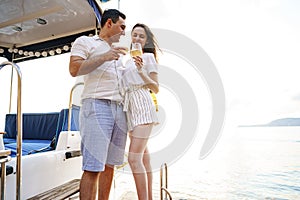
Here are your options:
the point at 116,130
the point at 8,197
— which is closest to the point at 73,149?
the point at 8,197

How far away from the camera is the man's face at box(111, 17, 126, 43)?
1.31 metres

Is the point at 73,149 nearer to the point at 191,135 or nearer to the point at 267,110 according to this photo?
the point at 191,135

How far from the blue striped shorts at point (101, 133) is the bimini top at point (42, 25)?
1284 mm

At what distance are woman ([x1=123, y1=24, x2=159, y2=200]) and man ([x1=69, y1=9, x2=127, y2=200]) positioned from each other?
0.07 metres

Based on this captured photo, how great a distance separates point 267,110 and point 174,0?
1.90 metres

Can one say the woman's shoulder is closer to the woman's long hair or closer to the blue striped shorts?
the woman's long hair

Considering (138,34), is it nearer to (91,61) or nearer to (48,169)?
(91,61)

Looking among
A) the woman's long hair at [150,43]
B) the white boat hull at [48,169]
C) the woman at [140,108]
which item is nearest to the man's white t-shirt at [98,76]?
the woman at [140,108]

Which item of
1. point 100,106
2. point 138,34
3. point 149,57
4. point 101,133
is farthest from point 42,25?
point 101,133

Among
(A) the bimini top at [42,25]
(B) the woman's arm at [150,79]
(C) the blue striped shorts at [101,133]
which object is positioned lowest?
(C) the blue striped shorts at [101,133]

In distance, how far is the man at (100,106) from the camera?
3.59ft

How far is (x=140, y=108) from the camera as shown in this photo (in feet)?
4.26

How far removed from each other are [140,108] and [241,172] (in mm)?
2408

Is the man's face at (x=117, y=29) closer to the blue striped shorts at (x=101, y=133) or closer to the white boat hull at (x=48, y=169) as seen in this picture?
the blue striped shorts at (x=101, y=133)
